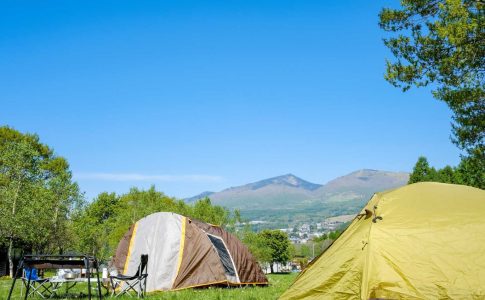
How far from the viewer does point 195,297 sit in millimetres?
11922

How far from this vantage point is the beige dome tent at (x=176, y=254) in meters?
14.8

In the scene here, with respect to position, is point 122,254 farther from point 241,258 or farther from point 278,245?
point 278,245

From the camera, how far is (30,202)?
33875 mm

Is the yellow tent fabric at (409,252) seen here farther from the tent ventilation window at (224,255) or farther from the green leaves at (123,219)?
the green leaves at (123,219)

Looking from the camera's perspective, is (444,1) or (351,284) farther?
(444,1)

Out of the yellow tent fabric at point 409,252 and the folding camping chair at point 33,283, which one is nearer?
the yellow tent fabric at point 409,252

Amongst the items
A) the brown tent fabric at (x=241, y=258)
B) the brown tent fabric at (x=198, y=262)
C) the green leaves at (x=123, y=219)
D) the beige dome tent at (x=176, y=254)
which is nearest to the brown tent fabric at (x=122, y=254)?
the beige dome tent at (x=176, y=254)

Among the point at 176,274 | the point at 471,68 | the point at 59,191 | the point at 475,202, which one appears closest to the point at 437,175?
the point at 59,191

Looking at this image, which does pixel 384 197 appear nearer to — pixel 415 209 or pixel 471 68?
pixel 415 209

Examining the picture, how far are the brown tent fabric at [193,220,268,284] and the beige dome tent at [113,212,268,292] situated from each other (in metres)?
0.09

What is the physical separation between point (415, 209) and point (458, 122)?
10856mm

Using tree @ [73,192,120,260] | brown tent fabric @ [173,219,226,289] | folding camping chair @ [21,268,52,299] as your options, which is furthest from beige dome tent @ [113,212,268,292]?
tree @ [73,192,120,260]

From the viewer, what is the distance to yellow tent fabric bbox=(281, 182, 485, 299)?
686 cm

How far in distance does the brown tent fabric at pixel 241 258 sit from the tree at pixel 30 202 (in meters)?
20.9
